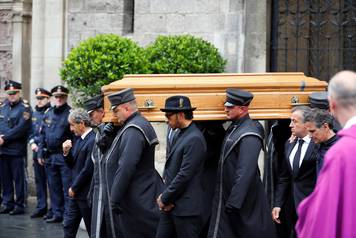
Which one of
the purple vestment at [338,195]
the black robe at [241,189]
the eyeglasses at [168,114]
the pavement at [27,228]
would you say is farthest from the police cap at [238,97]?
the pavement at [27,228]

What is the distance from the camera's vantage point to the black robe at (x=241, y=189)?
7.99m

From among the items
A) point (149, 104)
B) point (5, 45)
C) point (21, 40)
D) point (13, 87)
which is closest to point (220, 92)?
point (149, 104)

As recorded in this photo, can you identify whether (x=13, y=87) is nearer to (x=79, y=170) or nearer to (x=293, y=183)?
(x=79, y=170)

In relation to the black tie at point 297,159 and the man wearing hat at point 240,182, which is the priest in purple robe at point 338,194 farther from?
the black tie at point 297,159

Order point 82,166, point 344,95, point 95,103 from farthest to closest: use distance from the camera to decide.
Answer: point 82,166 → point 95,103 → point 344,95

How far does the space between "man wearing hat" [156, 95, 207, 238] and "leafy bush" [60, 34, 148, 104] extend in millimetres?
3770

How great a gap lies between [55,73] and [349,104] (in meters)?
10.1

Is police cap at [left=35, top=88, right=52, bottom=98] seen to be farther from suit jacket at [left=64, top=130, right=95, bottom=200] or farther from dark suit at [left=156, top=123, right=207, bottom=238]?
dark suit at [left=156, top=123, right=207, bottom=238]

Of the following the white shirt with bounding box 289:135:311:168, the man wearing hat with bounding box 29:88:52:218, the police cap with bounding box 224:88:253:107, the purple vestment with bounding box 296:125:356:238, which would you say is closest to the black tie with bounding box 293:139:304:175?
the white shirt with bounding box 289:135:311:168

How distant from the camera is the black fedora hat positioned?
27.0 feet

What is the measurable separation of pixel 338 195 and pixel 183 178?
3714 mm

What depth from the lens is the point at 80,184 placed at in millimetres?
9695

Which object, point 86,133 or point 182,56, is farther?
point 182,56

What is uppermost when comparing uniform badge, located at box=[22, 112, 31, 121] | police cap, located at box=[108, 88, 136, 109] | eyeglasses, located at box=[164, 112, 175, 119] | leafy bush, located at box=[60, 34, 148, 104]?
leafy bush, located at box=[60, 34, 148, 104]
